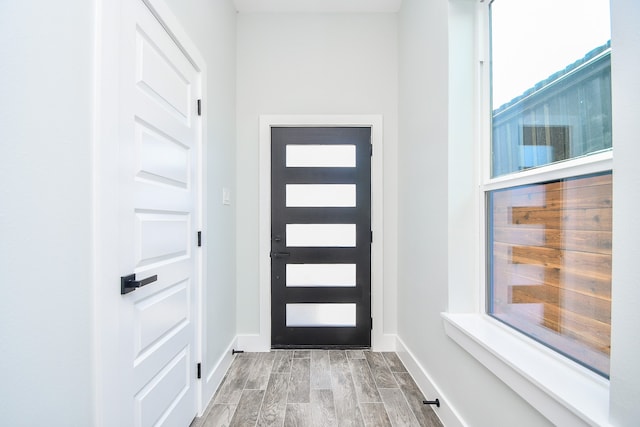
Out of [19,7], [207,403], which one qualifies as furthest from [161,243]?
[207,403]

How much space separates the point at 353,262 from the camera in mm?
2650

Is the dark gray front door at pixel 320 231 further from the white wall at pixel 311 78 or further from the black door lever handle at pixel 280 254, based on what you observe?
the white wall at pixel 311 78

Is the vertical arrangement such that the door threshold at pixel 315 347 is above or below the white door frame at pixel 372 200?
below

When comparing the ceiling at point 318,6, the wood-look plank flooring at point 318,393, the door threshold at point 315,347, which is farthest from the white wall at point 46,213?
the ceiling at point 318,6

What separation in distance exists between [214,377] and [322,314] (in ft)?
3.40

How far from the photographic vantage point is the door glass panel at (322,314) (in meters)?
2.64

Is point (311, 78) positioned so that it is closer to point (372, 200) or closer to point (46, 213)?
point (372, 200)

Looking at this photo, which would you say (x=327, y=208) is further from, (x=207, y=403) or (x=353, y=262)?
(x=207, y=403)

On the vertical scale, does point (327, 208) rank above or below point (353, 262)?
above

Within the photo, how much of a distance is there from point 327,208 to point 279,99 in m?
1.12

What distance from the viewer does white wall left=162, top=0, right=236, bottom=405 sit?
6.07 feet

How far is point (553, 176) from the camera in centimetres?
106

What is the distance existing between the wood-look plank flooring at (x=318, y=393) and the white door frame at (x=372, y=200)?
334mm

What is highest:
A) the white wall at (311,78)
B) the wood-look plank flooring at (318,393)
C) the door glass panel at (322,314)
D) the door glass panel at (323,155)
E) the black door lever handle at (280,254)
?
the white wall at (311,78)
